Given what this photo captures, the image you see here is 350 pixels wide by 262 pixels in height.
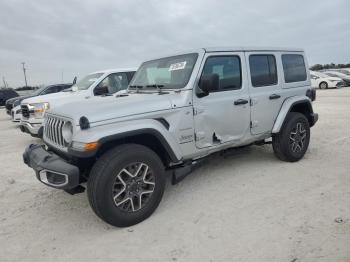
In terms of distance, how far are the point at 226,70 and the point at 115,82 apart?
4.29m

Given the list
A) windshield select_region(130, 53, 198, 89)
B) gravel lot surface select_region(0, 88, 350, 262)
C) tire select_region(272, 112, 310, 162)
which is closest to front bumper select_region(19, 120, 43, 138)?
gravel lot surface select_region(0, 88, 350, 262)

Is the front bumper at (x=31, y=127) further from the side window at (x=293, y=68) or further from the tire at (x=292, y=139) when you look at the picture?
the side window at (x=293, y=68)

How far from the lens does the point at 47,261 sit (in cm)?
310

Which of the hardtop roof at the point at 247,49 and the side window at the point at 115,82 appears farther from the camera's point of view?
the side window at the point at 115,82

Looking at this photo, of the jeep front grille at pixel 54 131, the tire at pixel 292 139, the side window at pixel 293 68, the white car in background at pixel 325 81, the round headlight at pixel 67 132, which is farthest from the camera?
the white car in background at pixel 325 81

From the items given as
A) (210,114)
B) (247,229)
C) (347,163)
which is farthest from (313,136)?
(247,229)

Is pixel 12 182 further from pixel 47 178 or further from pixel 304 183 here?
pixel 304 183

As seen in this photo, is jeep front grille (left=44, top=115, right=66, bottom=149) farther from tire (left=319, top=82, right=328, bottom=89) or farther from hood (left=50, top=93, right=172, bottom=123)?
tire (left=319, top=82, right=328, bottom=89)

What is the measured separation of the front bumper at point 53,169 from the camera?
3339mm

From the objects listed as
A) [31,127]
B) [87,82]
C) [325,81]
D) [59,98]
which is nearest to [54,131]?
[31,127]

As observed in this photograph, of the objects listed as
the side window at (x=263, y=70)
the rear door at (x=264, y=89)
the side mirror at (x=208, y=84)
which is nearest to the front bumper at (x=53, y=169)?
the side mirror at (x=208, y=84)

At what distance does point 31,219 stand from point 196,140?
2.26 meters

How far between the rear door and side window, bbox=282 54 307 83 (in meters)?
0.22

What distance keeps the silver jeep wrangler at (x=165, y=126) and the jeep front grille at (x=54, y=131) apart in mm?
12
